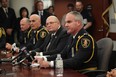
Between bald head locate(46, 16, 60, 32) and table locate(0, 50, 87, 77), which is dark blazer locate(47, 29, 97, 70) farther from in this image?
bald head locate(46, 16, 60, 32)

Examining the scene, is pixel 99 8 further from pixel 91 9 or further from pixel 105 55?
pixel 105 55

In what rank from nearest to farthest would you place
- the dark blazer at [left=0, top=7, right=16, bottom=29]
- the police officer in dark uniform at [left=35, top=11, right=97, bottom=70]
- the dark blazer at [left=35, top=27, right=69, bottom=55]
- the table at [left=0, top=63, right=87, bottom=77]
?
the table at [left=0, top=63, right=87, bottom=77]
the police officer in dark uniform at [left=35, top=11, right=97, bottom=70]
the dark blazer at [left=35, top=27, right=69, bottom=55]
the dark blazer at [left=0, top=7, right=16, bottom=29]

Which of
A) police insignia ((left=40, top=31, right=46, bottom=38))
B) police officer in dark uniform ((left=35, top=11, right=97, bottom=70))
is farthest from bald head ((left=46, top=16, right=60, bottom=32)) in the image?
police officer in dark uniform ((left=35, top=11, right=97, bottom=70))

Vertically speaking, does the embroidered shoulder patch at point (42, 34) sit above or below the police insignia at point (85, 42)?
above

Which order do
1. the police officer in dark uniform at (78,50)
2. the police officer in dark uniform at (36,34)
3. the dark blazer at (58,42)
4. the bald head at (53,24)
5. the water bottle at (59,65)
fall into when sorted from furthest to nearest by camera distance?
the police officer in dark uniform at (36,34) → the bald head at (53,24) → the dark blazer at (58,42) → the police officer in dark uniform at (78,50) → the water bottle at (59,65)

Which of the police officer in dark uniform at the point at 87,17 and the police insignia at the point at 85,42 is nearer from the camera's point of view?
the police insignia at the point at 85,42

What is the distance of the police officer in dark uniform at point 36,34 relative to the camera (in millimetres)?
5375

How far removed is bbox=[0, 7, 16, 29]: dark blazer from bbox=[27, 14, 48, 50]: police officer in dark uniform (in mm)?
2460

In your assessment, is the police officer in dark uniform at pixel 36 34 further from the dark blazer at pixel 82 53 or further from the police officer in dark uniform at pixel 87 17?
the police officer in dark uniform at pixel 87 17

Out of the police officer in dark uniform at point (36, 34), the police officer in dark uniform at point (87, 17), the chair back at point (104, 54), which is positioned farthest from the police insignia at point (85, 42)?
the police officer in dark uniform at point (87, 17)

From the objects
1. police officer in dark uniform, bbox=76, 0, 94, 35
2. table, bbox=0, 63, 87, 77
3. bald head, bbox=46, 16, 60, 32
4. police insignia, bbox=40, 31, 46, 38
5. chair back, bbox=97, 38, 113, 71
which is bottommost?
table, bbox=0, 63, 87, 77

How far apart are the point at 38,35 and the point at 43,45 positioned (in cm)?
45

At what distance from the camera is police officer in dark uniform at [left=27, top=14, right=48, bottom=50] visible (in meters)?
5.38

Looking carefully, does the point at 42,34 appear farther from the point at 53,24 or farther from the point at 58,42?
the point at 58,42
